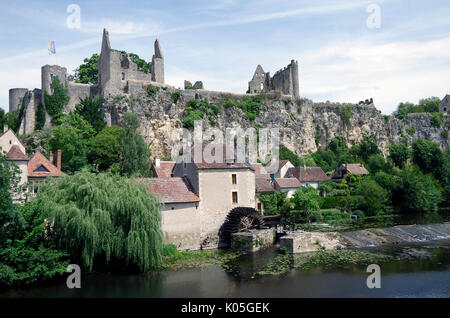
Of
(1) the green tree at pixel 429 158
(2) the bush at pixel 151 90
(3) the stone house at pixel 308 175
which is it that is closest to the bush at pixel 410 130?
(1) the green tree at pixel 429 158

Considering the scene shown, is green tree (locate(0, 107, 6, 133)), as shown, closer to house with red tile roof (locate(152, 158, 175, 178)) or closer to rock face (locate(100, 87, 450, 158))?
rock face (locate(100, 87, 450, 158))

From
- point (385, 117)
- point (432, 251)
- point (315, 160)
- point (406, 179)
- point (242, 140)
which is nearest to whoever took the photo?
point (432, 251)

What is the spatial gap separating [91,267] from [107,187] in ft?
13.3

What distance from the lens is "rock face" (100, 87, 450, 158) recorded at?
48.1m

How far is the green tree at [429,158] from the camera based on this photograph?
52469 millimetres

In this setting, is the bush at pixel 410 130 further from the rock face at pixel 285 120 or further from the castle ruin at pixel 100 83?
the castle ruin at pixel 100 83

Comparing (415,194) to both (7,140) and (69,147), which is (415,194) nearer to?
(69,147)

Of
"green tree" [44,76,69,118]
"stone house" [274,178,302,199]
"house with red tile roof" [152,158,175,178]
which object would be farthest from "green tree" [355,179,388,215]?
"green tree" [44,76,69,118]

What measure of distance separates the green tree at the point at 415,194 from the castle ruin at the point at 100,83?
3312 centimetres

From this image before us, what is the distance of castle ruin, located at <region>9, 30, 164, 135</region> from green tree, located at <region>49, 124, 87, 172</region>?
9.46 metres

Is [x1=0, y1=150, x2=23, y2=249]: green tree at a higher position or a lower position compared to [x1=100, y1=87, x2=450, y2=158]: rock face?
lower

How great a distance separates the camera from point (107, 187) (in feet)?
65.3
